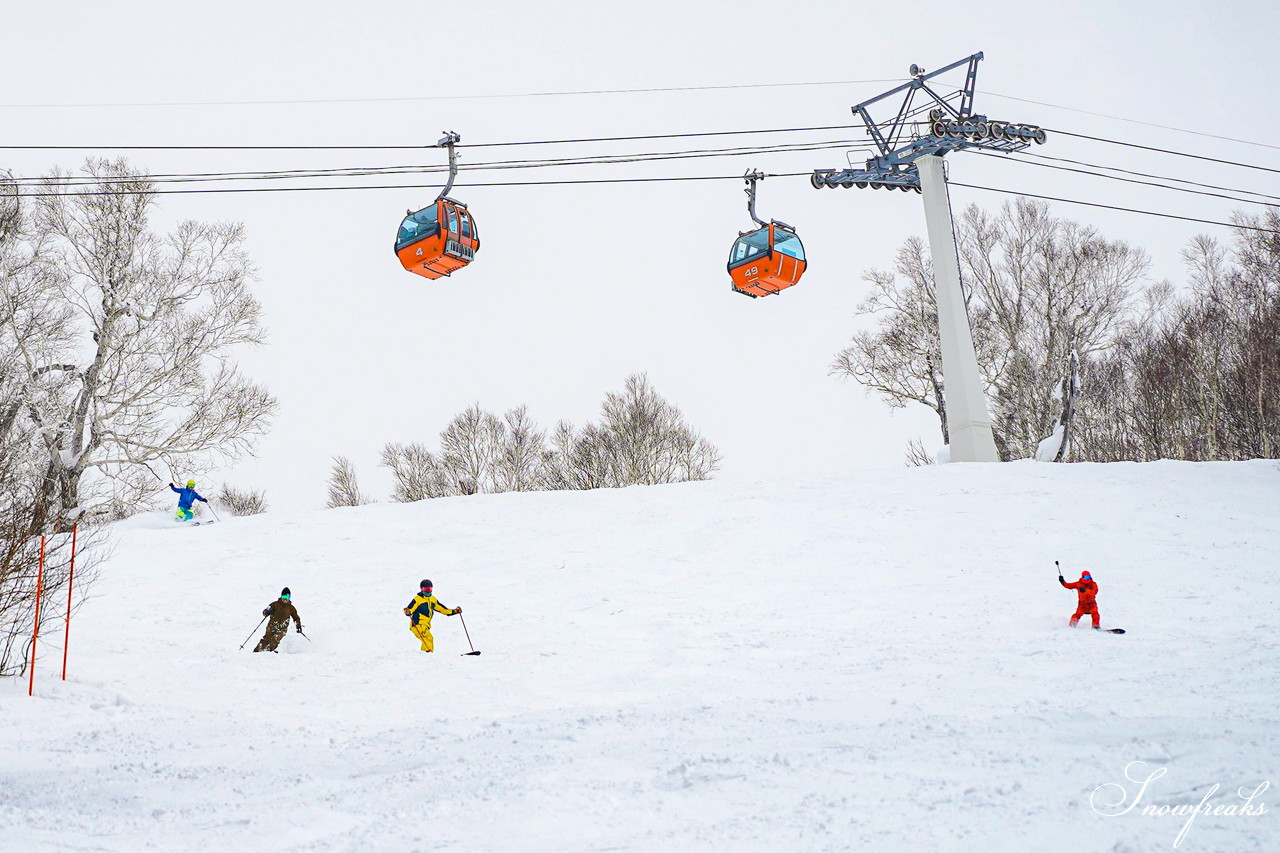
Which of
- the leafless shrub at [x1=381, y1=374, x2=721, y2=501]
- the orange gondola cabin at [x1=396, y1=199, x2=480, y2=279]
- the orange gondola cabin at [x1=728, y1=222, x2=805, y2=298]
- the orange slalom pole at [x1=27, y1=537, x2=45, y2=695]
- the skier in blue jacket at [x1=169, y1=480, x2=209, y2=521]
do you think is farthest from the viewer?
the leafless shrub at [x1=381, y1=374, x2=721, y2=501]

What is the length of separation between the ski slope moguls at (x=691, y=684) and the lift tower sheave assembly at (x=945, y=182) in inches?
173

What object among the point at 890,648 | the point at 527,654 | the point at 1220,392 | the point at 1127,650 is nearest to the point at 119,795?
the point at 527,654

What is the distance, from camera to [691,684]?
9.60m

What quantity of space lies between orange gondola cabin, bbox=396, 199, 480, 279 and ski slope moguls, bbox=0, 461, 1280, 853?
5.71 meters

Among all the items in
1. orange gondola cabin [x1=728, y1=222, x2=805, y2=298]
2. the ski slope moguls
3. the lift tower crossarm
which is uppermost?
the lift tower crossarm

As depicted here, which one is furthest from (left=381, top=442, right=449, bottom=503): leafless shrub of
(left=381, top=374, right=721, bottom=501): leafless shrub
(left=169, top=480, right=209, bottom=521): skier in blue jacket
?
(left=169, top=480, right=209, bottom=521): skier in blue jacket

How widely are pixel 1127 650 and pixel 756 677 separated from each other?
170 inches

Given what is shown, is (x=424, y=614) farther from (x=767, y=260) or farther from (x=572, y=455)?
(x=572, y=455)

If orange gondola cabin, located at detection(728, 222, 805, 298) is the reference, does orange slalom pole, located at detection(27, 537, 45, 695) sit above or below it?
below

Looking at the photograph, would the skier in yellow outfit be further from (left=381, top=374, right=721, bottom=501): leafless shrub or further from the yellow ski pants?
(left=381, top=374, right=721, bottom=501): leafless shrub

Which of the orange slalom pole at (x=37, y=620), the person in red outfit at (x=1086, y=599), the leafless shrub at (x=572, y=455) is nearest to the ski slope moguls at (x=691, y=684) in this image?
the orange slalom pole at (x=37, y=620)

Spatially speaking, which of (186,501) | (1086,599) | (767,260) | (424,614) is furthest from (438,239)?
(1086,599)

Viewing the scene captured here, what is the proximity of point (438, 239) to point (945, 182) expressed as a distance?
16347 millimetres

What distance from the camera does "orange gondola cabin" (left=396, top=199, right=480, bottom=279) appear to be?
55.4 ft
